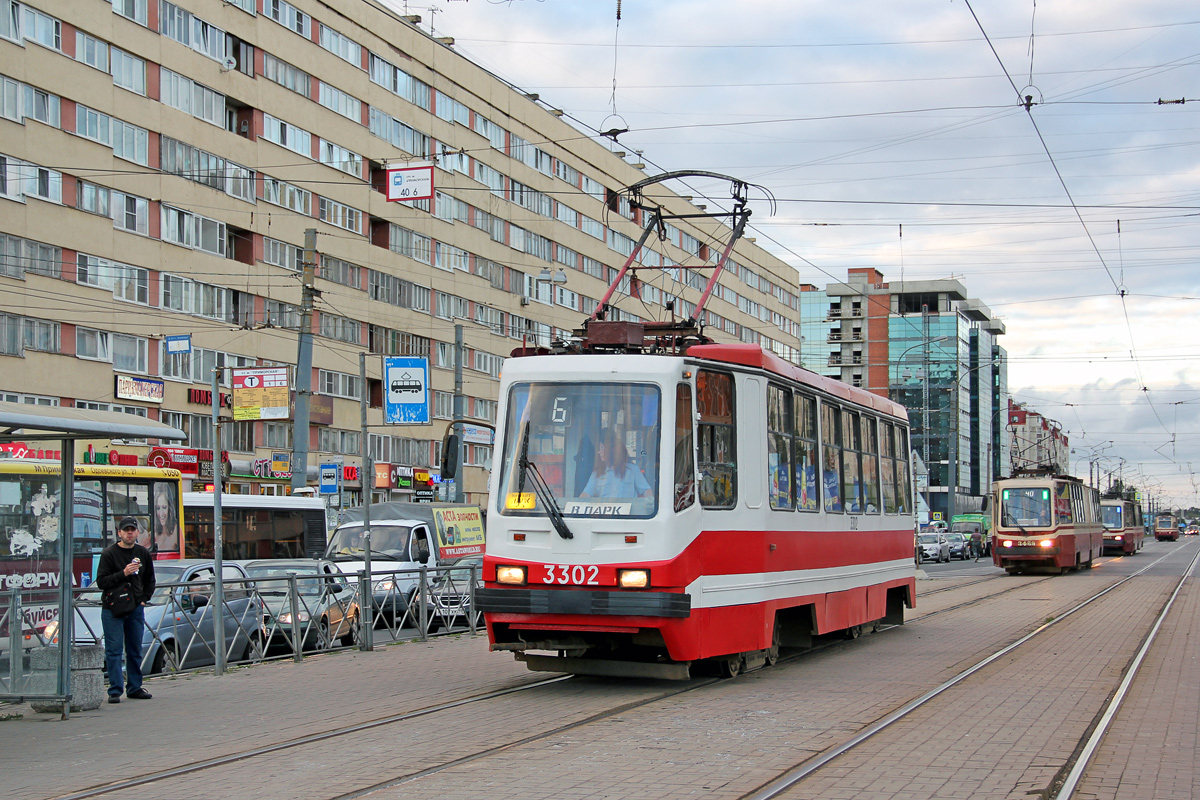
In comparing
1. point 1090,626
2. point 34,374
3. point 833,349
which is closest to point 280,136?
point 34,374

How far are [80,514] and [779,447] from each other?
15.1m

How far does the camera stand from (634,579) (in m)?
11.3

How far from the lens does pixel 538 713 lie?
1071 cm

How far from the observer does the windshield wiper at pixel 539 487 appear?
11484mm

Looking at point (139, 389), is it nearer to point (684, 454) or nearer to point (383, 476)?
point (383, 476)

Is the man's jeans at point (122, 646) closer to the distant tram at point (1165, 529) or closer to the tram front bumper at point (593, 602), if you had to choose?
the tram front bumper at point (593, 602)

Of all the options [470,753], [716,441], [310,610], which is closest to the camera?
[470,753]

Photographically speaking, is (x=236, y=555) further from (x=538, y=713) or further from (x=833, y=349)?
(x=833, y=349)

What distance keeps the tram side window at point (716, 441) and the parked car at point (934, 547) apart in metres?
48.3

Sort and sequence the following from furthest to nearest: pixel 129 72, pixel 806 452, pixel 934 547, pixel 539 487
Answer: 1. pixel 934 547
2. pixel 129 72
3. pixel 806 452
4. pixel 539 487

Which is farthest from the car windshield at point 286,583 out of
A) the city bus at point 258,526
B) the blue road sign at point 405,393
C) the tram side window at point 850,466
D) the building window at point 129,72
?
the building window at point 129,72

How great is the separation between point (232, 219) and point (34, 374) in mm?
10461

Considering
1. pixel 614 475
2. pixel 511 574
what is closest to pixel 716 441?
pixel 614 475

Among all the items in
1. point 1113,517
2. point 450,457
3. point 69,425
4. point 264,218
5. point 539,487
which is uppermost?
point 264,218
